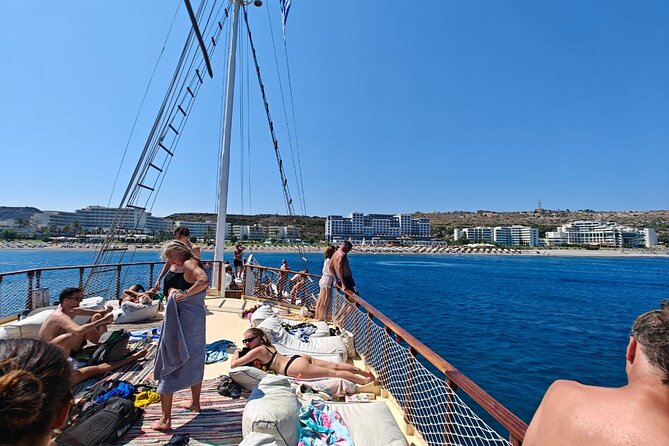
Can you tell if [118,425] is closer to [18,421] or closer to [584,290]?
[18,421]

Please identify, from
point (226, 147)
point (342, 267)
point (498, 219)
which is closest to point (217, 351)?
point (342, 267)

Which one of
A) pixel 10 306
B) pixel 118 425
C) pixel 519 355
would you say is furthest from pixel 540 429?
pixel 519 355

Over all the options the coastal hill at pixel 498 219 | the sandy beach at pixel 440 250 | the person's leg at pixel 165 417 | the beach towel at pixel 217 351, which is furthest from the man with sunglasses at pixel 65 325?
the coastal hill at pixel 498 219

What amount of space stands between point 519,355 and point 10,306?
12891 millimetres

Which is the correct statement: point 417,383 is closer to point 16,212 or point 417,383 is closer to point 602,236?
point 602,236

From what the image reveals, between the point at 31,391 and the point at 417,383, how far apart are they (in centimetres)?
291

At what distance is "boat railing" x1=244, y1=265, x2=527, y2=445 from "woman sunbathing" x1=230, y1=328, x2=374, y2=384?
14.7 inches

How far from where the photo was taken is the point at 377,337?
3750 millimetres

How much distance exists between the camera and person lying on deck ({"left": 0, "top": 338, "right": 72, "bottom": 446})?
73cm

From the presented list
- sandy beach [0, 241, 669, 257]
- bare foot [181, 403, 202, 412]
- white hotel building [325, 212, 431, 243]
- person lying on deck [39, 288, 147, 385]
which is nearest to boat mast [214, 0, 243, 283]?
person lying on deck [39, 288, 147, 385]

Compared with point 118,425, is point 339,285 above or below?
above

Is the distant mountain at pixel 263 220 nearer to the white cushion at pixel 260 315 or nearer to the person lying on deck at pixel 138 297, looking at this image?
the person lying on deck at pixel 138 297

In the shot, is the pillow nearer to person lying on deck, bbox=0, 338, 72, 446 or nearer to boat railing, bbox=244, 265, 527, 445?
boat railing, bbox=244, 265, 527, 445

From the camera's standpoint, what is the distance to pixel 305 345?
14.0ft
